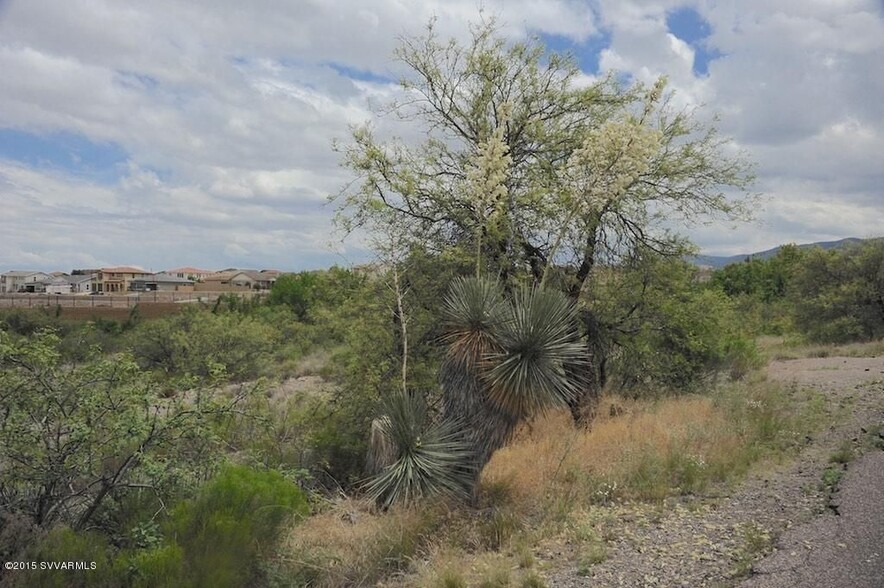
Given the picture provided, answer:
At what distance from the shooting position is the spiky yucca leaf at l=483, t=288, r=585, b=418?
27.3 ft

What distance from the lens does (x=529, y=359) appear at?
8391 mm

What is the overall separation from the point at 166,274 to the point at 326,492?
338 ft

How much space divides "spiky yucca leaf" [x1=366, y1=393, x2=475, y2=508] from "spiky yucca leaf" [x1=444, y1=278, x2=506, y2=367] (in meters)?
0.97

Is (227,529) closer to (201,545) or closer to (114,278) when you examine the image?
(201,545)

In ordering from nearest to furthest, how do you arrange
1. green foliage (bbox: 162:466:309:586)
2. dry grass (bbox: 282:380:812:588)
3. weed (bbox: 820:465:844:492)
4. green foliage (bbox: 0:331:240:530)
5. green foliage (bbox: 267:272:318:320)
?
green foliage (bbox: 162:466:309:586) < green foliage (bbox: 0:331:240:530) < dry grass (bbox: 282:380:812:588) < weed (bbox: 820:465:844:492) < green foliage (bbox: 267:272:318:320)

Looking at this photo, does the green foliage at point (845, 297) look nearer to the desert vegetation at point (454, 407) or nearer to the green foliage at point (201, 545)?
the desert vegetation at point (454, 407)

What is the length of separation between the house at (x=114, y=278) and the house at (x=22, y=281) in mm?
5551

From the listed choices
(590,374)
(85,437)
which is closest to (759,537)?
(590,374)

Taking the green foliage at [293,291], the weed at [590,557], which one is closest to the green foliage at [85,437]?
the weed at [590,557]

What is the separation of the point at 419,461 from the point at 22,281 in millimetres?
86014

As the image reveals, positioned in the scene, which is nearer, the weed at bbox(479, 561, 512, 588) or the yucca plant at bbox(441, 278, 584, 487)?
the weed at bbox(479, 561, 512, 588)

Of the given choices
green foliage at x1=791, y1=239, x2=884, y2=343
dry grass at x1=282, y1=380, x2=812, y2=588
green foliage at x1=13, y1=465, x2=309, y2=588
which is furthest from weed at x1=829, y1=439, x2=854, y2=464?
green foliage at x1=791, y1=239, x2=884, y2=343

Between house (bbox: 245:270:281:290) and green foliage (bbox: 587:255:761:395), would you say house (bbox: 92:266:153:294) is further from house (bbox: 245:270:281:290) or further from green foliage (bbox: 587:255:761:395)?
green foliage (bbox: 587:255:761:395)

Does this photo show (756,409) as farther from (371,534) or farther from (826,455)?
(371,534)
